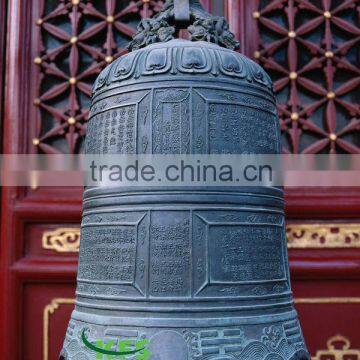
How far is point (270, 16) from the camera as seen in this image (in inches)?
92.6

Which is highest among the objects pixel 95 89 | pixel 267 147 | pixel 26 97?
pixel 26 97

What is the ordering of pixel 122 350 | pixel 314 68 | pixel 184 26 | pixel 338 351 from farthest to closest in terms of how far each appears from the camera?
pixel 314 68, pixel 338 351, pixel 184 26, pixel 122 350

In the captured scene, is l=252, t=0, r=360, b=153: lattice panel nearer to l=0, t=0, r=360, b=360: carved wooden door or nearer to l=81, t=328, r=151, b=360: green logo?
l=0, t=0, r=360, b=360: carved wooden door

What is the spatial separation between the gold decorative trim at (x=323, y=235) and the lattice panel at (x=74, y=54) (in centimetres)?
117

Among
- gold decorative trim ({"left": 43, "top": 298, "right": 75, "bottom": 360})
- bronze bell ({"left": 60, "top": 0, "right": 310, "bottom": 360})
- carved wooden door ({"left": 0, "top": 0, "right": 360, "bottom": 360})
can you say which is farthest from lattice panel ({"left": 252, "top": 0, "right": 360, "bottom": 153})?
gold decorative trim ({"left": 43, "top": 298, "right": 75, "bottom": 360})

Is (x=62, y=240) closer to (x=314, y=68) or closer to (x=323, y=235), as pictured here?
(x=323, y=235)

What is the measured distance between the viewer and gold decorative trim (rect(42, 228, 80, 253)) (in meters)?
2.18

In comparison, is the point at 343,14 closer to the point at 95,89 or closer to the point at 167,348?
the point at 95,89

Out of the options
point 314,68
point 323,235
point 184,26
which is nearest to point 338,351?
point 323,235

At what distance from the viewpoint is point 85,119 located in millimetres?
2311

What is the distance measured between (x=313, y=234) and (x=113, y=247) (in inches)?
45.8

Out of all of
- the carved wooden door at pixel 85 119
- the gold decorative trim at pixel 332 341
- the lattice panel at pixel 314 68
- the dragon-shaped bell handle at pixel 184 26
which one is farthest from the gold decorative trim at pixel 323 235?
the dragon-shaped bell handle at pixel 184 26

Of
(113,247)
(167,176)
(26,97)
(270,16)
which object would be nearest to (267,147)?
(167,176)

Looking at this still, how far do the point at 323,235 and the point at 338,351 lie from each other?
54cm
